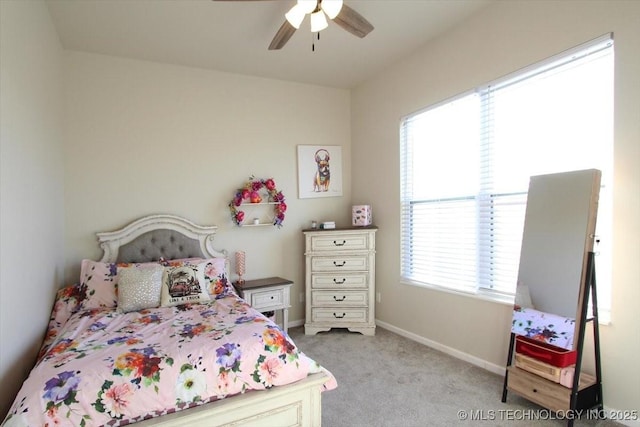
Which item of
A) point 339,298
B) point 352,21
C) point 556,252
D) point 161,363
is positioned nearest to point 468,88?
point 352,21

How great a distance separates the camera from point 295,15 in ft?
7.64

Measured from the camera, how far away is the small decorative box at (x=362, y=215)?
13.3 ft

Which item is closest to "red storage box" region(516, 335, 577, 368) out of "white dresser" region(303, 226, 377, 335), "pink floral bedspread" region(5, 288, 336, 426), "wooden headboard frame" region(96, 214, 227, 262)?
"pink floral bedspread" region(5, 288, 336, 426)

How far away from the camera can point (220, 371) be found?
184 centimetres

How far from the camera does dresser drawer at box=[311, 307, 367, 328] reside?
12.7 ft

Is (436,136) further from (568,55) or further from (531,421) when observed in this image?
(531,421)

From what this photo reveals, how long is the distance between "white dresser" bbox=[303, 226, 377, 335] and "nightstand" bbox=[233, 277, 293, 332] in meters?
0.30

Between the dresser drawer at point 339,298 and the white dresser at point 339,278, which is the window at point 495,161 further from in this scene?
the dresser drawer at point 339,298

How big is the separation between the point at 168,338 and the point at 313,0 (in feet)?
7.33

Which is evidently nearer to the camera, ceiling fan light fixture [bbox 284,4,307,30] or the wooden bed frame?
the wooden bed frame

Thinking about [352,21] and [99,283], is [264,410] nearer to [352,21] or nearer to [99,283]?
[99,283]

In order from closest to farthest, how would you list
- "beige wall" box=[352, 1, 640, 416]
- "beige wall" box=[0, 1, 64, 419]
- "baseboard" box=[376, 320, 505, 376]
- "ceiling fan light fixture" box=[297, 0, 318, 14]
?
"beige wall" box=[0, 1, 64, 419], "beige wall" box=[352, 1, 640, 416], "ceiling fan light fixture" box=[297, 0, 318, 14], "baseboard" box=[376, 320, 505, 376]

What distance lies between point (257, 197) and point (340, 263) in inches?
46.9

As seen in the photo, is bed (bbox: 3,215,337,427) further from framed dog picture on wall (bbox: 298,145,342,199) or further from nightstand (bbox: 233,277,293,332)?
framed dog picture on wall (bbox: 298,145,342,199)
